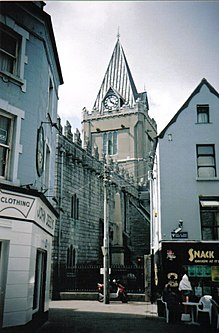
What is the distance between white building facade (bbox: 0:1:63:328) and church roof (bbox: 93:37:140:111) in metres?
54.6

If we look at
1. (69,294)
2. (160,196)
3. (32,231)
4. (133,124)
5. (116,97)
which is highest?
(116,97)

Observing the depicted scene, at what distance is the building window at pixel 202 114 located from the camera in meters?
18.3

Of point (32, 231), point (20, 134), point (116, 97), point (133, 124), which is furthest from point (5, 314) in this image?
point (116, 97)

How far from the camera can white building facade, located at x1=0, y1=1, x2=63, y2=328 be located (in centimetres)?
929

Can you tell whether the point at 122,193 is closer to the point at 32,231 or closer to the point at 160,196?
the point at 160,196

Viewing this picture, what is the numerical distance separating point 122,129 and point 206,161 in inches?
1800

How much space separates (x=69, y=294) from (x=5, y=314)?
14591 mm

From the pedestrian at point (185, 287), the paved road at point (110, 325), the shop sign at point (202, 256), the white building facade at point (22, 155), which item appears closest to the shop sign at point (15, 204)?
the white building facade at point (22, 155)

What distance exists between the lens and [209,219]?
16891mm

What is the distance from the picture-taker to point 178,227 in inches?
659

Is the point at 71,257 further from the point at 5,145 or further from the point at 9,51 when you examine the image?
the point at 9,51

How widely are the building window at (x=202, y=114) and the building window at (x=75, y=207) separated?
599 inches

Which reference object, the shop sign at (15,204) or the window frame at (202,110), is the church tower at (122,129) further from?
the shop sign at (15,204)

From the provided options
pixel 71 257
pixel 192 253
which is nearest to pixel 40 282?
pixel 192 253
